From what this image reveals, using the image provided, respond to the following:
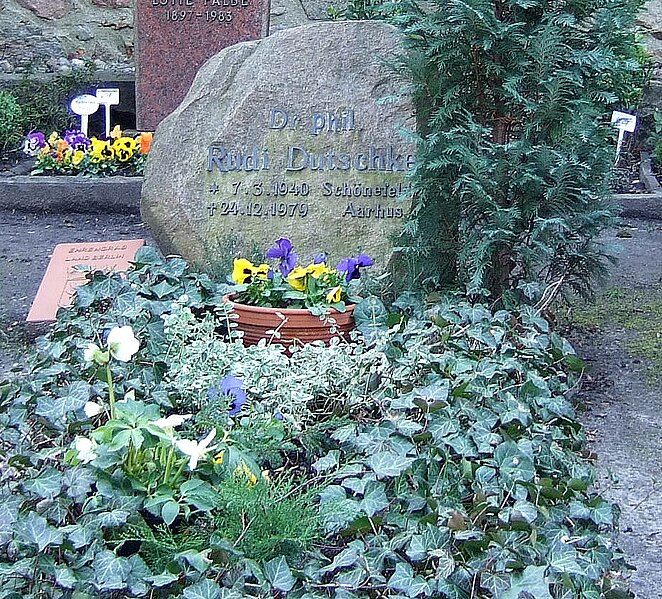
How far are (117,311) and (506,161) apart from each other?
1.40 m

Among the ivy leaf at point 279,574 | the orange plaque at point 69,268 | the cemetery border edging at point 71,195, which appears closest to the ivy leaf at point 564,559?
the ivy leaf at point 279,574

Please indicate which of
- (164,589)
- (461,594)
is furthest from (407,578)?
(164,589)

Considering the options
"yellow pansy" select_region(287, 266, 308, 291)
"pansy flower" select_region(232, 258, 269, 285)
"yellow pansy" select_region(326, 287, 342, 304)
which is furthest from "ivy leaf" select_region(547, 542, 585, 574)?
"pansy flower" select_region(232, 258, 269, 285)

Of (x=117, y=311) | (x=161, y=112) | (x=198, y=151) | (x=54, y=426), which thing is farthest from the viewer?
(x=161, y=112)

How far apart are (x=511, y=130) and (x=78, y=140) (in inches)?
159

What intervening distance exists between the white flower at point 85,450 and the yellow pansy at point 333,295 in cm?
A: 142

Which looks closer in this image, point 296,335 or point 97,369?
point 97,369

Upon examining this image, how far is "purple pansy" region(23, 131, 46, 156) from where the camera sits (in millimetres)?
6829

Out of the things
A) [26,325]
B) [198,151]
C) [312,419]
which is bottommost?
[26,325]

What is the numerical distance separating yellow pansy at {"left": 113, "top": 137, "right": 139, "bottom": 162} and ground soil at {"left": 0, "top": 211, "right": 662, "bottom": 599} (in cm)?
55

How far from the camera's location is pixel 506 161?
338 cm

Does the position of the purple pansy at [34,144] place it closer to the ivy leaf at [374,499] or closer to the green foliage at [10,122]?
the green foliage at [10,122]

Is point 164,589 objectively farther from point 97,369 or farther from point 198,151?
point 198,151

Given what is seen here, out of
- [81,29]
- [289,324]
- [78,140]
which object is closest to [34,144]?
[78,140]
